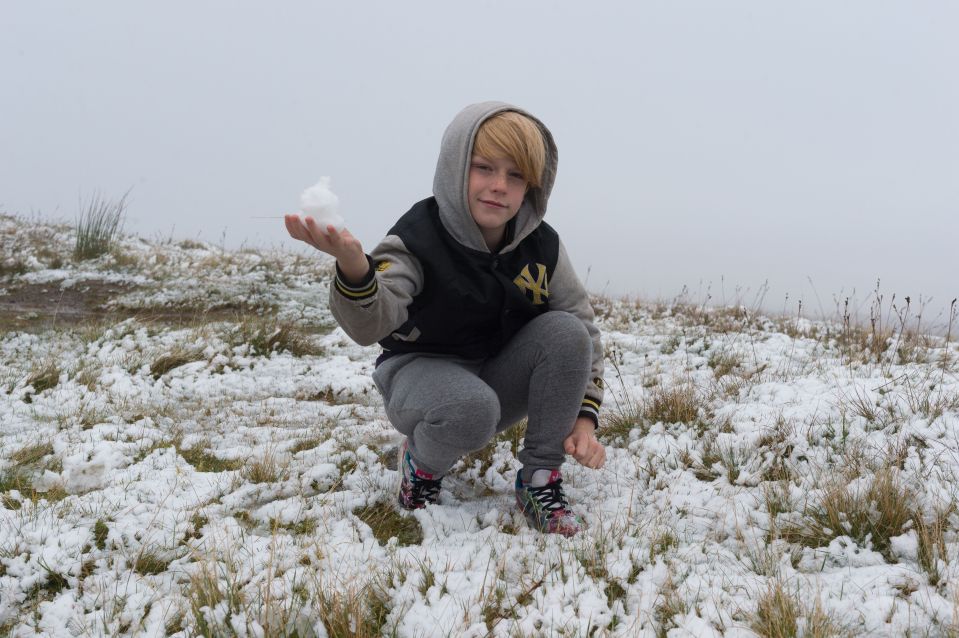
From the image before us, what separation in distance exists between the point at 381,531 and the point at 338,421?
1771 millimetres

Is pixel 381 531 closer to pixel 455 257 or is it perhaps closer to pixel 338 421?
pixel 455 257

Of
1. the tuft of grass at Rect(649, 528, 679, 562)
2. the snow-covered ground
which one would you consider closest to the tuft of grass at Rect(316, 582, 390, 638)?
the snow-covered ground

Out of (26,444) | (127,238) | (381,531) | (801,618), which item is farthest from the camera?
(127,238)

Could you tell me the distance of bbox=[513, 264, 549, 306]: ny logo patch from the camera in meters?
2.84

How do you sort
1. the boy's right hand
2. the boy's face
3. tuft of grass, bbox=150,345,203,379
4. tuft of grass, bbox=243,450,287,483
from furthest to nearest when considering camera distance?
tuft of grass, bbox=150,345,203,379 < tuft of grass, bbox=243,450,287,483 < the boy's face < the boy's right hand

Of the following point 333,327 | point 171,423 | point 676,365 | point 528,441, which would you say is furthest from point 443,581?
point 333,327

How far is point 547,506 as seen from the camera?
2666mm

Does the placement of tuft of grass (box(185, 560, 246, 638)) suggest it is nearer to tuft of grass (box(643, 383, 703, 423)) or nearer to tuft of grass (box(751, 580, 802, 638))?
tuft of grass (box(751, 580, 802, 638))

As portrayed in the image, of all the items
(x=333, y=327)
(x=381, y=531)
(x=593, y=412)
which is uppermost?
(x=593, y=412)

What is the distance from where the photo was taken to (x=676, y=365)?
5.37 metres

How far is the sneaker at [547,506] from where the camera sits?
257 centimetres

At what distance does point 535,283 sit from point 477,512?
3.65ft

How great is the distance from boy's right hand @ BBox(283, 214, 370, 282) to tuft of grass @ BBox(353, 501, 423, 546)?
1.13 meters

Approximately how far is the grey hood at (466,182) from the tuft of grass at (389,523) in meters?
1.27
